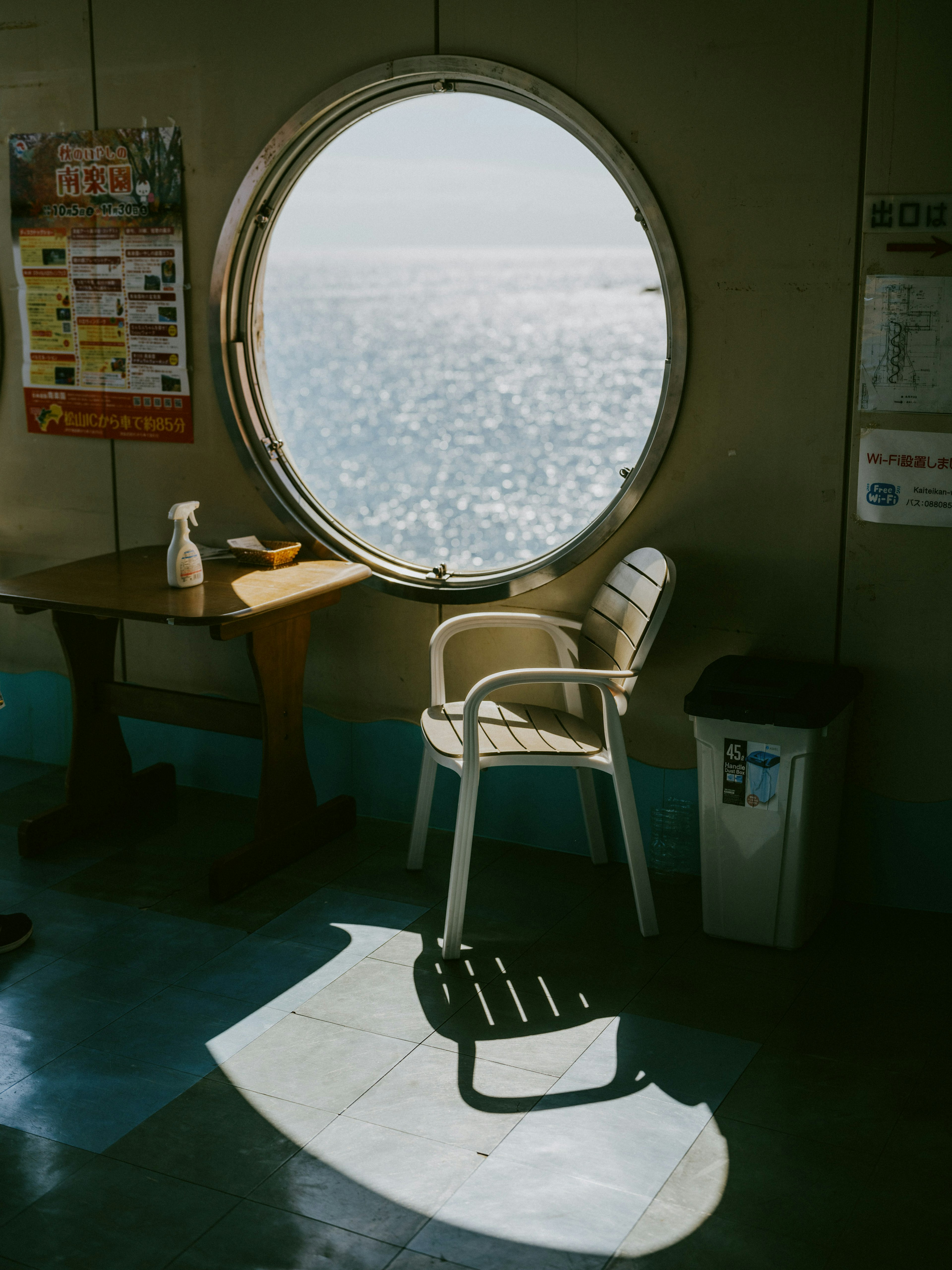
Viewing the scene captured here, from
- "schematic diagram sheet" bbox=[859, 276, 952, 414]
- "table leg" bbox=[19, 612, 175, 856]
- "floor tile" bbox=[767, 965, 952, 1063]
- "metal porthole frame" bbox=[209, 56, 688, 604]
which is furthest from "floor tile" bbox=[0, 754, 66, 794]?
"schematic diagram sheet" bbox=[859, 276, 952, 414]

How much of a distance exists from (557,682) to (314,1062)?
1.15m

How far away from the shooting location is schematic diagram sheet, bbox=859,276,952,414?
3.23 m

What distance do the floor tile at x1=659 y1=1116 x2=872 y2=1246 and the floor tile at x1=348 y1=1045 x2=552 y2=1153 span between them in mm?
379

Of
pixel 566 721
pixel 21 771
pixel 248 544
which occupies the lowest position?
pixel 21 771

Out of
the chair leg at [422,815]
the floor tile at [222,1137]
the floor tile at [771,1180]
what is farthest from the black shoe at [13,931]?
the floor tile at [771,1180]

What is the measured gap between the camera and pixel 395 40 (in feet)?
12.1

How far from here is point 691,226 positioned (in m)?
3.45

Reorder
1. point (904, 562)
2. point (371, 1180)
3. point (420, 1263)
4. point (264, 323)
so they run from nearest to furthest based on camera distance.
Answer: point (420, 1263) < point (371, 1180) < point (904, 562) < point (264, 323)

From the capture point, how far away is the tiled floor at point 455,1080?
2227mm

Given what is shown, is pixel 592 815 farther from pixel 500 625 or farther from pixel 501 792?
pixel 500 625

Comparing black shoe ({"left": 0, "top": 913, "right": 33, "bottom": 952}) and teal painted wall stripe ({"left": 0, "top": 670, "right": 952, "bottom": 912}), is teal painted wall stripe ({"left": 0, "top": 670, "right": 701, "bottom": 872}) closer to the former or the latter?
teal painted wall stripe ({"left": 0, "top": 670, "right": 952, "bottom": 912})

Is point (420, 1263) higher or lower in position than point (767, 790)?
lower

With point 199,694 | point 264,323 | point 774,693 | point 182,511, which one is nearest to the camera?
point 774,693

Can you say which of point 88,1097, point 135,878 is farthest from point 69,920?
point 88,1097
